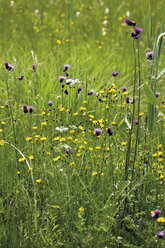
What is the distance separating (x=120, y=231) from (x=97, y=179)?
1.08 ft

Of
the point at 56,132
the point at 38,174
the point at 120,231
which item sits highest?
the point at 56,132

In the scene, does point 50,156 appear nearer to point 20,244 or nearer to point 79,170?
point 79,170

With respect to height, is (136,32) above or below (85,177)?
above

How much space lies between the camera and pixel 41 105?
2936mm

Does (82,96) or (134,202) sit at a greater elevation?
(82,96)

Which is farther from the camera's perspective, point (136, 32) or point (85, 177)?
point (85, 177)

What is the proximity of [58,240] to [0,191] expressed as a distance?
588 millimetres

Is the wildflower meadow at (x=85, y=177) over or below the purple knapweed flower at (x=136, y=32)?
below

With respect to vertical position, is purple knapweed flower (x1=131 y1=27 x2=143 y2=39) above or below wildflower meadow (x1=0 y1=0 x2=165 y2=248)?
above

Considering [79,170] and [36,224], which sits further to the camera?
[79,170]

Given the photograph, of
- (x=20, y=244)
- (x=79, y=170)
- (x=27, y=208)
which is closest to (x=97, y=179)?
(x=79, y=170)

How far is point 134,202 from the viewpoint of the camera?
1861 mm

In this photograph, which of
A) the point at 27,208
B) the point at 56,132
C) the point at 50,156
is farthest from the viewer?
the point at 56,132

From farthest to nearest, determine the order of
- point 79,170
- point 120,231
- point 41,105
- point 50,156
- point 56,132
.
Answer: point 41,105, point 56,132, point 50,156, point 79,170, point 120,231
